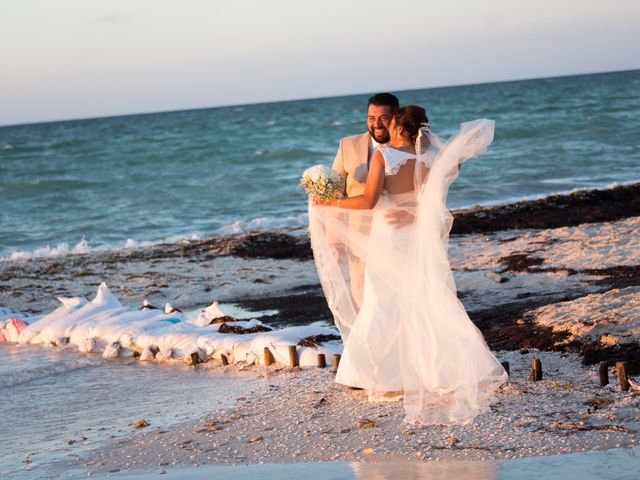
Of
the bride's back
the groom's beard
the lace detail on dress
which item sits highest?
the groom's beard

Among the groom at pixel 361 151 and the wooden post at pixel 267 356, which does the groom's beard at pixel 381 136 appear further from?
the wooden post at pixel 267 356

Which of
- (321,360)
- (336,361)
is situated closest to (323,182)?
(336,361)

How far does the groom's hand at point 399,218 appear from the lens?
21.3 ft

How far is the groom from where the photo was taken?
640 centimetres

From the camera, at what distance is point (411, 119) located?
6.31 m

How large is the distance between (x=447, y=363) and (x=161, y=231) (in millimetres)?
15137

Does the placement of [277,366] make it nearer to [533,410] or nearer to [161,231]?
[533,410]

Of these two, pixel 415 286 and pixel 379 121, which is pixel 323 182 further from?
pixel 415 286

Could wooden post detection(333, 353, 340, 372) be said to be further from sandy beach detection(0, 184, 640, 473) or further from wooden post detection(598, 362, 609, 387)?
wooden post detection(598, 362, 609, 387)

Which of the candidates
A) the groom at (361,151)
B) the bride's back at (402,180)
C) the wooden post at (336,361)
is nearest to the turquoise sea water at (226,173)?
the wooden post at (336,361)

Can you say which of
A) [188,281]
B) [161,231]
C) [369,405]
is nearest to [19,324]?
[188,281]

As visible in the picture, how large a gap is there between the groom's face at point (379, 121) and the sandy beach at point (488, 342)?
1799 mm

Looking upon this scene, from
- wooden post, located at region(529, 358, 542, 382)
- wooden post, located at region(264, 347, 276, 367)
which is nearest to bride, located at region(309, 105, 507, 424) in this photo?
wooden post, located at region(529, 358, 542, 382)

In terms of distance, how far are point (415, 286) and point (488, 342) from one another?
1.76m
